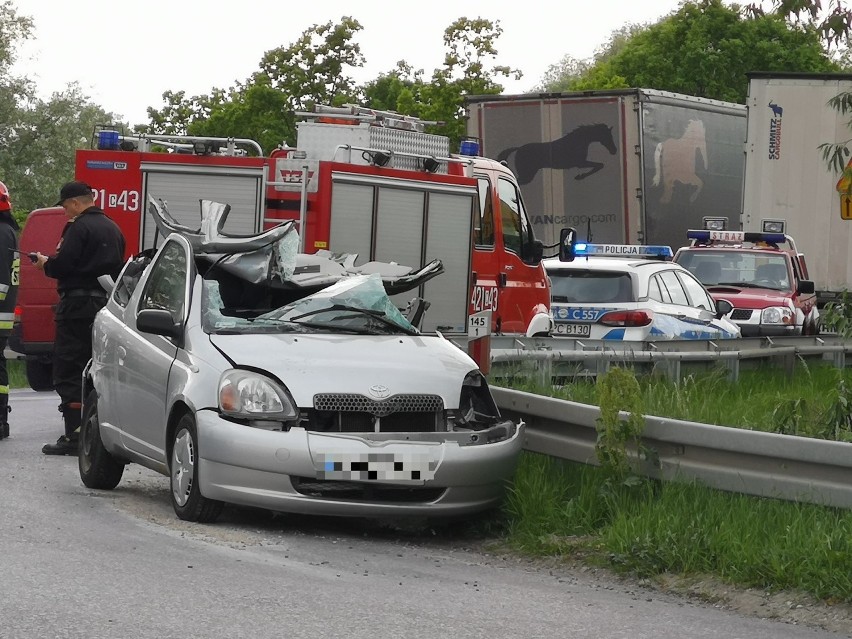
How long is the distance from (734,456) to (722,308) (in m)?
9.27

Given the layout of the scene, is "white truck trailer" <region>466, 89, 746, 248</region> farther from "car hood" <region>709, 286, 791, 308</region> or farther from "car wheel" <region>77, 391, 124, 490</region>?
"car wheel" <region>77, 391, 124, 490</region>

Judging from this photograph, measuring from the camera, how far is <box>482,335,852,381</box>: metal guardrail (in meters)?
11.7

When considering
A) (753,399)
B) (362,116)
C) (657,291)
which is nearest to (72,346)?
(362,116)

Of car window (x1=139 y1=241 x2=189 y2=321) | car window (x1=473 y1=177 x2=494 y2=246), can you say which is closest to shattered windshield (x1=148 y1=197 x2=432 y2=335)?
car window (x1=139 y1=241 x2=189 y2=321)

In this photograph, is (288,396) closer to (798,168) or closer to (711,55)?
(798,168)

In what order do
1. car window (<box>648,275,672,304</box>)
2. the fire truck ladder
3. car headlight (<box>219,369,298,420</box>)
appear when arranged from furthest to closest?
car window (<box>648,275,672,304</box>)
the fire truck ladder
car headlight (<box>219,369,298,420</box>)

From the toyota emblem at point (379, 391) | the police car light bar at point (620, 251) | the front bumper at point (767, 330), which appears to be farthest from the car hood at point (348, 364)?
the front bumper at point (767, 330)

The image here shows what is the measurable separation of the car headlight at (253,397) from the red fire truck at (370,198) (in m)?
4.99

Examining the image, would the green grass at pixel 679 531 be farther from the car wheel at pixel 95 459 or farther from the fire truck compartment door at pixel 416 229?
the fire truck compartment door at pixel 416 229

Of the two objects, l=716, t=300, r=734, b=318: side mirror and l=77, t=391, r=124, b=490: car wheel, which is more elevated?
l=716, t=300, r=734, b=318: side mirror

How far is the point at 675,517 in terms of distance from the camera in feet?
25.1

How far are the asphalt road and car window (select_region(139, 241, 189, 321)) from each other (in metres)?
1.22

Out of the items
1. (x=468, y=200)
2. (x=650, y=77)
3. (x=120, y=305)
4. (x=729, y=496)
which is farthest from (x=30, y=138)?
(x=729, y=496)

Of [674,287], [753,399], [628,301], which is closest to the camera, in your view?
[753,399]
